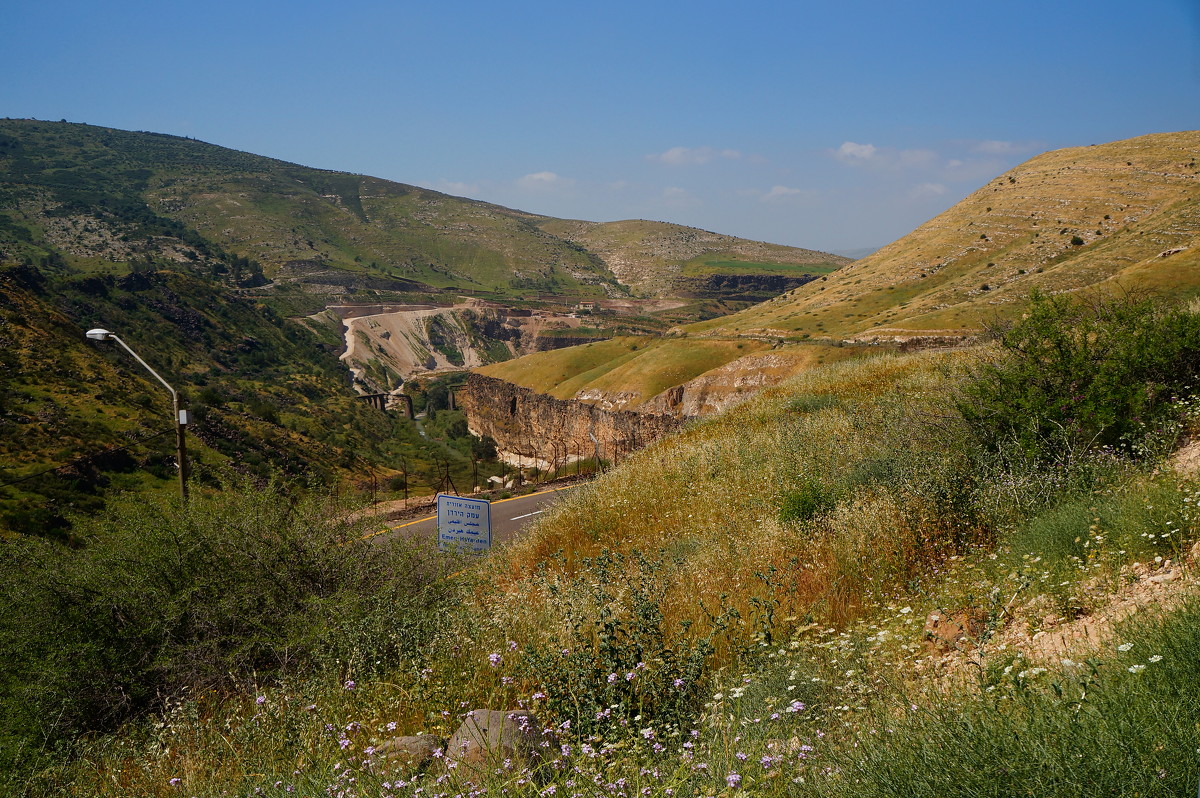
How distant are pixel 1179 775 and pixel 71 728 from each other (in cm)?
694

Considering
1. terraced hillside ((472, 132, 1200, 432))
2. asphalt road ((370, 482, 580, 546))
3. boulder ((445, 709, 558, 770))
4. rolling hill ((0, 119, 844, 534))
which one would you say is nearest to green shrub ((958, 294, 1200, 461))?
boulder ((445, 709, 558, 770))

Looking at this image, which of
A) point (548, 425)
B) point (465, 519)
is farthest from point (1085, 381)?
point (548, 425)

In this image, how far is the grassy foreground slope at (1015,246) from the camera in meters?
57.2

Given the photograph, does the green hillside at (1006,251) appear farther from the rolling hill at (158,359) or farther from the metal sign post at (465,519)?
the metal sign post at (465,519)

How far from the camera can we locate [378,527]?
8117mm

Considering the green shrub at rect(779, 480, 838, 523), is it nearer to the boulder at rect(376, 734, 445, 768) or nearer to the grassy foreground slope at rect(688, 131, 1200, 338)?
the boulder at rect(376, 734, 445, 768)

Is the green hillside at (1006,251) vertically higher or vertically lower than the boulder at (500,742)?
higher

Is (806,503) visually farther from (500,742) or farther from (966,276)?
(966,276)

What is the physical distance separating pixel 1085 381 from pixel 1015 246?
87.6m

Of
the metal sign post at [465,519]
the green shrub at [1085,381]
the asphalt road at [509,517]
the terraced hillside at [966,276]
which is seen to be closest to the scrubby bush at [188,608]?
the metal sign post at [465,519]

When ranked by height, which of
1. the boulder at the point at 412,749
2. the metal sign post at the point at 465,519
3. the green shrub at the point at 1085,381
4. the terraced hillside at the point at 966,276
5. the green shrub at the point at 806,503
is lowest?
the metal sign post at the point at 465,519

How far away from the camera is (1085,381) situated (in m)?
7.84

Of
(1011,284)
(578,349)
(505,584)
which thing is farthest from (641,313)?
(505,584)

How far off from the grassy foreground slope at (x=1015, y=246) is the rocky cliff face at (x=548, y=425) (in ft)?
70.2
